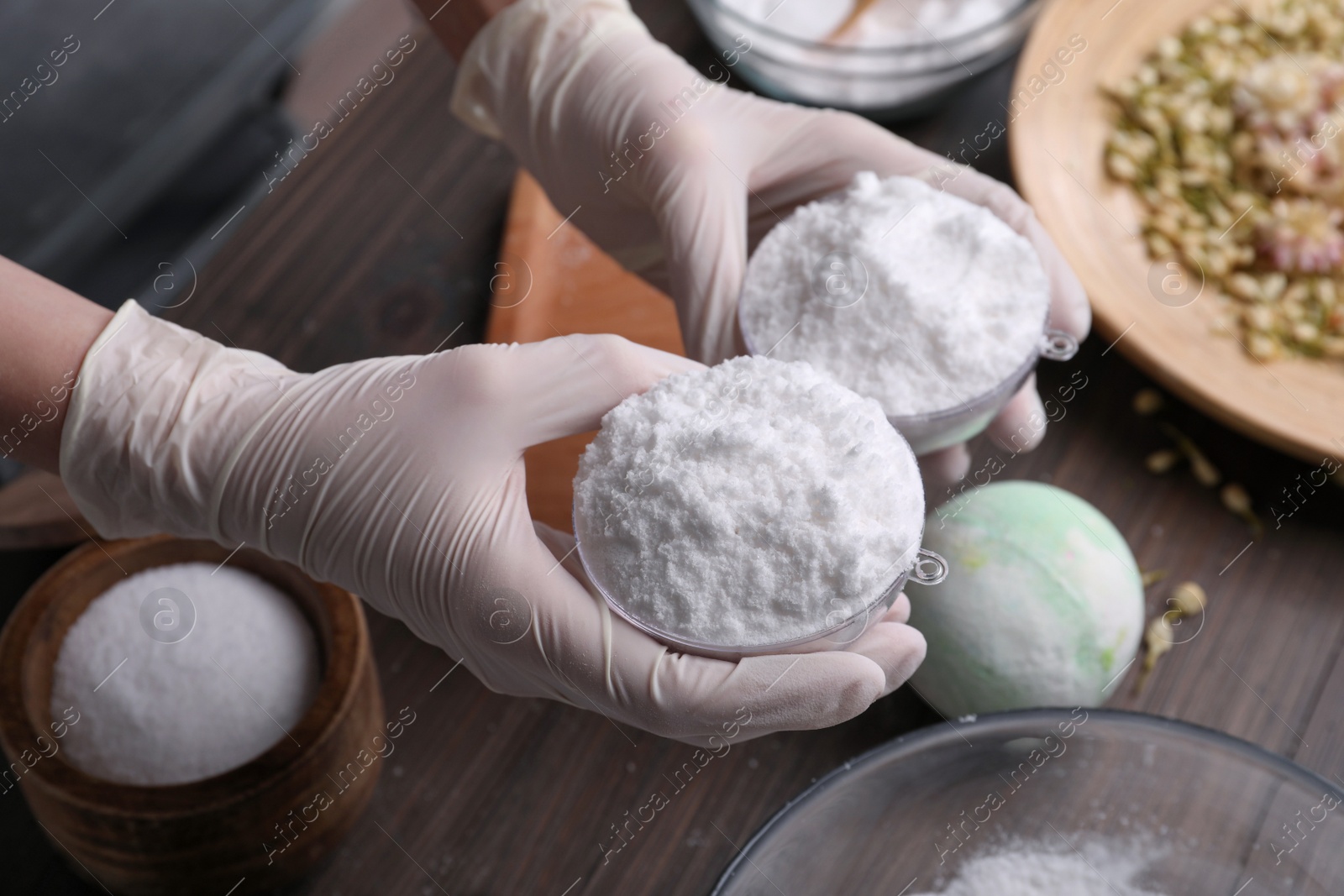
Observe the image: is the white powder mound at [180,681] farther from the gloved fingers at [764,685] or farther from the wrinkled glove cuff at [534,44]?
the wrinkled glove cuff at [534,44]

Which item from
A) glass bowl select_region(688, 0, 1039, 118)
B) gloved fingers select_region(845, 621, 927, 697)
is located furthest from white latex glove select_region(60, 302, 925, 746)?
glass bowl select_region(688, 0, 1039, 118)

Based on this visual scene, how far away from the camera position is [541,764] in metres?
0.89

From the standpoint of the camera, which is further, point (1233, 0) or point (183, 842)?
point (1233, 0)

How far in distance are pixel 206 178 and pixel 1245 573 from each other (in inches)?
70.7

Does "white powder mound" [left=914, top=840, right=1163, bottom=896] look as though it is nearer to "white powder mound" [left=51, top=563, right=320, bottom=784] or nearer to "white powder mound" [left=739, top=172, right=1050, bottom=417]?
"white powder mound" [left=739, top=172, right=1050, bottom=417]

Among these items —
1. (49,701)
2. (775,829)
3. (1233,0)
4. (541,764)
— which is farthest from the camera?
(1233,0)

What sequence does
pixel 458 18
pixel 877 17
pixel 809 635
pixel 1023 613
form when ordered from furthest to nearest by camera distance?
pixel 877 17 → pixel 458 18 → pixel 1023 613 → pixel 809 635

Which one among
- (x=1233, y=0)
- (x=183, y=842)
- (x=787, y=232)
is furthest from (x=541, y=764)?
(x=1233, y=0)

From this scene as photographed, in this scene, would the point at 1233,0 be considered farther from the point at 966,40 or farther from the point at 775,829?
the point at 775,829

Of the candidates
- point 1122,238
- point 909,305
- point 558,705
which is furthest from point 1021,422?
point 558,705

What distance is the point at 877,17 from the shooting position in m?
1.24

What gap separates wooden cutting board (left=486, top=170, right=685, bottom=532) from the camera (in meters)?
1.07

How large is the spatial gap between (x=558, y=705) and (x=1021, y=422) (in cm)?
48

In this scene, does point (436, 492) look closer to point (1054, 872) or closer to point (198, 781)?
point (198, 781)
